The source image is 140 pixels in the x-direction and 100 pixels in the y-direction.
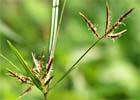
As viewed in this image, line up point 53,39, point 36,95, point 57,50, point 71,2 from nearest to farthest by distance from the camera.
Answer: point 53,39, point 36,95, point 57,50, point 71,2

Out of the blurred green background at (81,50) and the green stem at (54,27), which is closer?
the green stem at (54,27)

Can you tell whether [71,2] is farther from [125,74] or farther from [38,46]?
[125,74]

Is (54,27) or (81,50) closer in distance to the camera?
(54,27)

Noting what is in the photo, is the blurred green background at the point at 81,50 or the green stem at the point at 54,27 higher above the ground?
the green stem at the point at 54,27

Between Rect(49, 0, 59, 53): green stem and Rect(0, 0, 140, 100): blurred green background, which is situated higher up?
Rect(49, 0, 59, 53): green stem

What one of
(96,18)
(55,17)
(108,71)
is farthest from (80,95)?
(55,17)

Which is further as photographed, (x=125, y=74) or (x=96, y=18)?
(x=96, y=18)

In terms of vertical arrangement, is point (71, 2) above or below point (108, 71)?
above

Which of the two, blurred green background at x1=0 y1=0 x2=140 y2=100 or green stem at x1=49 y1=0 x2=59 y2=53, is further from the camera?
blurred green background at x1=0 y1=0 x2=140 y2=100
